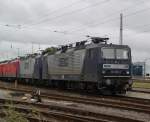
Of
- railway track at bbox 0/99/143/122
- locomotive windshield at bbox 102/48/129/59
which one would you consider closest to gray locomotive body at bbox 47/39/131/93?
locomotive windshield at bbox 102/48/129/59

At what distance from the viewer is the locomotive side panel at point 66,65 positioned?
2456 centimetres

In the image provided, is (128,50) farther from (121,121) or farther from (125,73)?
(121,121)

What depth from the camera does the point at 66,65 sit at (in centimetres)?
2678

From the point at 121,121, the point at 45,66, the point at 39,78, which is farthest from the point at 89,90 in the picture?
the point at 121,121

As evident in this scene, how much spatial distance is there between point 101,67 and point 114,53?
4.49 feet

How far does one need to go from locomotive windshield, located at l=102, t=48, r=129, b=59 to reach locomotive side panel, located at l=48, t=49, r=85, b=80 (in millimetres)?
1903

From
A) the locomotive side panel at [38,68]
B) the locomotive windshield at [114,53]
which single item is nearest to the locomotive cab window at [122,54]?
the locomotive windshield at [114,53]

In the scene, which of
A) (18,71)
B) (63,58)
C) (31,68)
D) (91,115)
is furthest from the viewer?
(18,71)

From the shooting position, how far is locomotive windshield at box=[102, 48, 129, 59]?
2260 cm

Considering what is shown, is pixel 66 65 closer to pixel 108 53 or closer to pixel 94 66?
pixel 94 66

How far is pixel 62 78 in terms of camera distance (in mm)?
27609

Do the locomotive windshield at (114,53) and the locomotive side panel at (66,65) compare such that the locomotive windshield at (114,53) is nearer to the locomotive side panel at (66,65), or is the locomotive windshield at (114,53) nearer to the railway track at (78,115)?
the locomotive side panel at (66,65)

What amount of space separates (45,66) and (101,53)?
34.6 feet

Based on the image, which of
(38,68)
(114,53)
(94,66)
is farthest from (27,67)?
(114,53)
